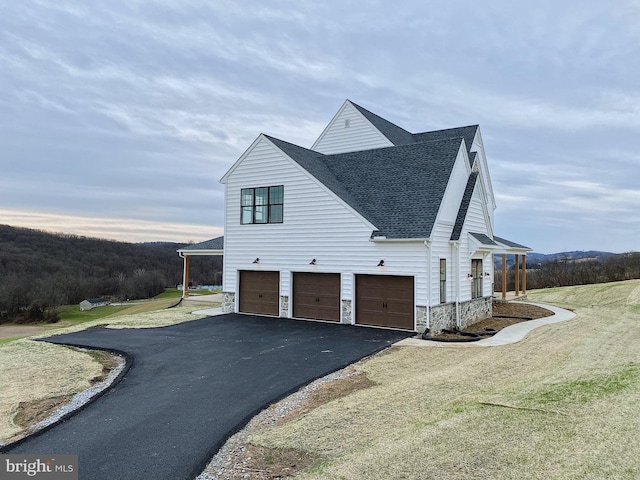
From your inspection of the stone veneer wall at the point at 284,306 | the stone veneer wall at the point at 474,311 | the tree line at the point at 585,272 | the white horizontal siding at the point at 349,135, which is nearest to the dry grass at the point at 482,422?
the stone veneer wall at the point at 474,311

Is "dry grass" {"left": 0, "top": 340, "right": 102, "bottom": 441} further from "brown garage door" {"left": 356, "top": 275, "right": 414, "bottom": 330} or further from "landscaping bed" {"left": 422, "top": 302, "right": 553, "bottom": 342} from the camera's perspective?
"landscaping bed" {"left": 422, "top": 302, "right": 553, "bottom": 342}

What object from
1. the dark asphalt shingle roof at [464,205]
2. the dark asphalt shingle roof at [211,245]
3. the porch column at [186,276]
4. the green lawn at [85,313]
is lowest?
the green lawn at [85,313]

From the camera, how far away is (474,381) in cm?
837

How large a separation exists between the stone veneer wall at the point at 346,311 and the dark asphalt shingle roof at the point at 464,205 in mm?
4874

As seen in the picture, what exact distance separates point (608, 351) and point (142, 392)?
1179 cm

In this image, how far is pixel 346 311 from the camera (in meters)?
16.1

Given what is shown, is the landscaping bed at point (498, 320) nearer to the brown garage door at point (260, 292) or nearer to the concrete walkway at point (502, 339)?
the concrete walkway at point (502, 339)

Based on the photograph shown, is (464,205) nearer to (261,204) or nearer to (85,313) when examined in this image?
(261,204)

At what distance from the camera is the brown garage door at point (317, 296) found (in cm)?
1653

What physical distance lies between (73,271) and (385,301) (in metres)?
77.6

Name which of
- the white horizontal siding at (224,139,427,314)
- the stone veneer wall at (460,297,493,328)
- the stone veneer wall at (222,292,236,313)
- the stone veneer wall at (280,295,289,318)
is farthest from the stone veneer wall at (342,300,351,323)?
the stone veneer wall at (222,292,236,313)

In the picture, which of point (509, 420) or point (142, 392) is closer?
point (509, 420)

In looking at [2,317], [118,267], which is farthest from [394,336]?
[118,267]

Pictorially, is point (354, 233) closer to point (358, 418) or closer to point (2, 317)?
point (358, 418)
